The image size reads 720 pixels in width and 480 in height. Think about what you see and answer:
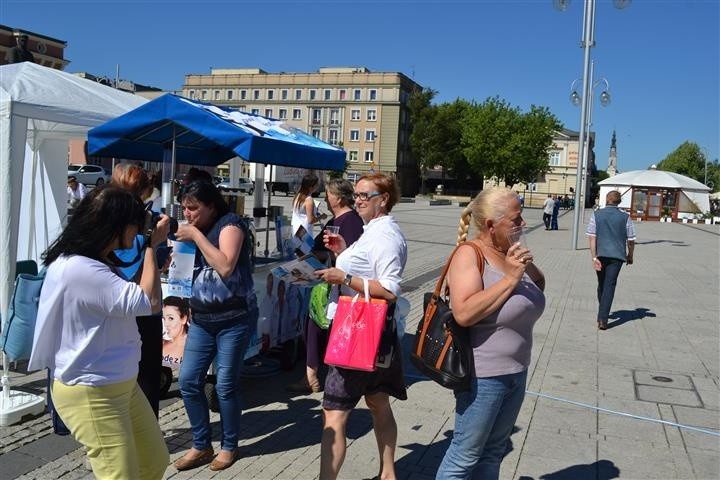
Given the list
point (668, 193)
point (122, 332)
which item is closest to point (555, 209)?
point (668, 193)

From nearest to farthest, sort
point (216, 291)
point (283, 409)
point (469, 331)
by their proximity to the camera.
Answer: point (469, 331)
point (216, 291)
point (283, 409)

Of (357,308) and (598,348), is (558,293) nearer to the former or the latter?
(598,348)

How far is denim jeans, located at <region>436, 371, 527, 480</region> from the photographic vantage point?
8.77 feet

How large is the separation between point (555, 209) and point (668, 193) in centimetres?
2297

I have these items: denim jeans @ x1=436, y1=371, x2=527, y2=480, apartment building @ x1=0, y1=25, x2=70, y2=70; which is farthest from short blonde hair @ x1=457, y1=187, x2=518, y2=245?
apartment building @ x1=0, y1=25, x2=70, y2=70

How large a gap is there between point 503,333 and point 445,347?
10.0 inches

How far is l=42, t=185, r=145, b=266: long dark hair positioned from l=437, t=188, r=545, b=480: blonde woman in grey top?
1.38 metres

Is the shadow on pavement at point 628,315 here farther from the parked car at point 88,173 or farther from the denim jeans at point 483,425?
the parked car at point 88,173

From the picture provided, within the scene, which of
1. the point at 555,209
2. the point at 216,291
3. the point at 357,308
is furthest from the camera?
the point at 555,209

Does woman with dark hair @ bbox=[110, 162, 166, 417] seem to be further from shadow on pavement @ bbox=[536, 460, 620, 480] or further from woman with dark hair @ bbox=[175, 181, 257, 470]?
shadow on pavement @ bbox=[536, 460, 620, 480]

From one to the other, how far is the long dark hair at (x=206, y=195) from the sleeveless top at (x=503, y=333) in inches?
70.3

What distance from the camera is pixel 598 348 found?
7.35 metres

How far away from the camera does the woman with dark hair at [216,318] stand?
3.67m

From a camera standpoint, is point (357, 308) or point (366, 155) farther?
point (366, 155)
